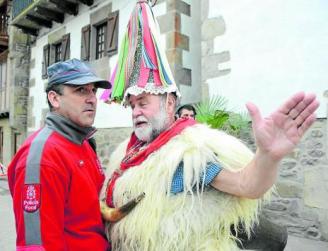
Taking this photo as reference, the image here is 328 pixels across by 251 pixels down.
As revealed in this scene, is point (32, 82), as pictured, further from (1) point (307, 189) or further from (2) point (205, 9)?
(1) point (307, 189)

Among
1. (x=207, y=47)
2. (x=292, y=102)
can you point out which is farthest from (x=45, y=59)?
(x=292, y=102)

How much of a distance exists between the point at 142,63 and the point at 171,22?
13.7 feet

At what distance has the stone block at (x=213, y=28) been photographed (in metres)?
4.84

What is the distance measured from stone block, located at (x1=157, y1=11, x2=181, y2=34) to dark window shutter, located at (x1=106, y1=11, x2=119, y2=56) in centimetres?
137

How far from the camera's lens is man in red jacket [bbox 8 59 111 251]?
137cm

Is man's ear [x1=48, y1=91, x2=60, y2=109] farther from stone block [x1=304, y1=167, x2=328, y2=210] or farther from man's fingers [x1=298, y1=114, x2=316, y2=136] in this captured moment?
stone block [x1=304, y1=167, x2=328, y2=210]

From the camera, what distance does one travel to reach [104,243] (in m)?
1.61

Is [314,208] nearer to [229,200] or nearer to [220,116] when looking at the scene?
[220,116]

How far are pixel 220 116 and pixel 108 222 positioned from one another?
8.71 feet

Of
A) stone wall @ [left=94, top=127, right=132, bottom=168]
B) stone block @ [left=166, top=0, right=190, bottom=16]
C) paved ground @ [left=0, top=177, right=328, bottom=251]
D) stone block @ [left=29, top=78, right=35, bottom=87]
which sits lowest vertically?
paved ground @ [left=0, top=177, right=328, bottom=251]

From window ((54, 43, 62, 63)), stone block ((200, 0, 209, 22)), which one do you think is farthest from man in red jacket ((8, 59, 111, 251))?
window ((54, 43, 62, 63))

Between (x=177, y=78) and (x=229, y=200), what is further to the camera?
(x=177, y=78)

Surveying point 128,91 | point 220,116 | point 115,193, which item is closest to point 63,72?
point 128,91

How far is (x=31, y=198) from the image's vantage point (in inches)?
53.7
